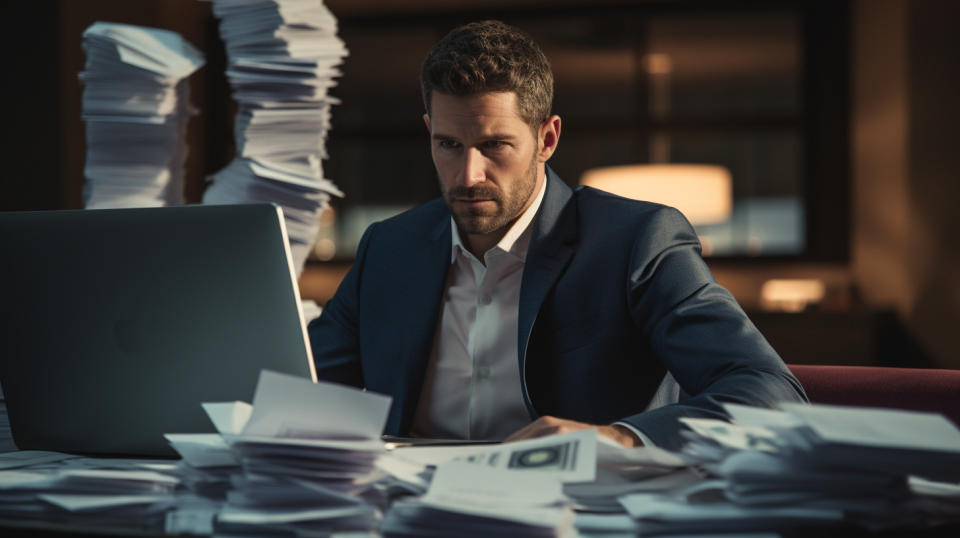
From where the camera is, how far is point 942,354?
4219 mm

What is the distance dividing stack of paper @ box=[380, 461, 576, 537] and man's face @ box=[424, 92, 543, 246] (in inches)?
28.5

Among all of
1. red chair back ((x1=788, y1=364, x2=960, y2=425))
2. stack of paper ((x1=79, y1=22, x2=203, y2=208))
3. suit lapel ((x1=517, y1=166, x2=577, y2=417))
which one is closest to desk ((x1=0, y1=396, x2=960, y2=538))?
red chair back ((x1=788, y1=364, x2=960, y2=425))

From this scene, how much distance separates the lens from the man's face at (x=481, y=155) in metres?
1.45

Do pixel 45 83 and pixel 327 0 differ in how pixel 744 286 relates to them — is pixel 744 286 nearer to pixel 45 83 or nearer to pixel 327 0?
pixel 327 0

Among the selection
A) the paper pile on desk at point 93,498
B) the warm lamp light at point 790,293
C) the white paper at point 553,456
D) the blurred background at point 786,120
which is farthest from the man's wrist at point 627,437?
the warm lamp light at point 790,293

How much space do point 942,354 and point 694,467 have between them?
12.7ft

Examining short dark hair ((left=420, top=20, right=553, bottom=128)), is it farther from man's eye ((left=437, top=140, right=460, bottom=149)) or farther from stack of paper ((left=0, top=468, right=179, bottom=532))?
stack of paper ((left=0, top=468, right=179, bottom=532))

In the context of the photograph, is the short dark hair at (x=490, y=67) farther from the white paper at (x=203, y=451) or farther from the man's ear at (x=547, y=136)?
the white paper at (x=203, y=451)

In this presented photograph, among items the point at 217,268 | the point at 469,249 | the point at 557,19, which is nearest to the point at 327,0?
the point at 557,19

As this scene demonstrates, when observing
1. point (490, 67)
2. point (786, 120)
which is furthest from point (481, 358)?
point (786, 120)

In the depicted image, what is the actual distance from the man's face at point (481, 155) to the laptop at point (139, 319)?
55 cm

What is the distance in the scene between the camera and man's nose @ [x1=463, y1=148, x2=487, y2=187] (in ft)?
4.75

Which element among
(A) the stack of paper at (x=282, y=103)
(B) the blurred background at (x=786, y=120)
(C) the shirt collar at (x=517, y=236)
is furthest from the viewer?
(B) the blurred background at (x=786, y=120)

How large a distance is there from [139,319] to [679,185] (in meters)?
3.63
